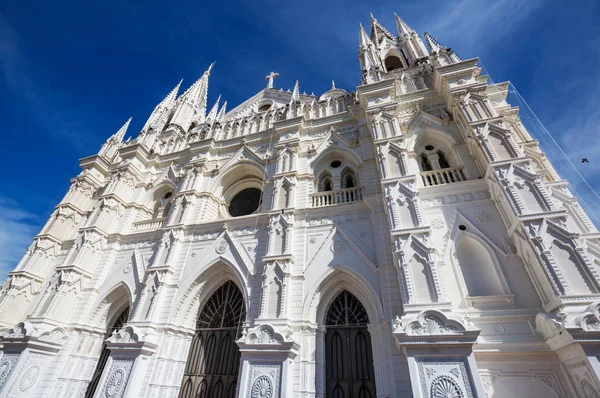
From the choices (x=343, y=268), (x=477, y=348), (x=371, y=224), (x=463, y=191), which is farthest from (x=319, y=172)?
(x=477, y=348)

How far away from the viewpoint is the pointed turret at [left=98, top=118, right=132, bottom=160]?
1848 centimetres

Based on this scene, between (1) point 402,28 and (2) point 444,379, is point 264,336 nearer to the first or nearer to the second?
(2) point 444,379

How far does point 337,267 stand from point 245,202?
6646 millimetres

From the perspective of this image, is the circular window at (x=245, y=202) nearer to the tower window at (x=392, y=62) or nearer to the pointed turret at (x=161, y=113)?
the pointed turret at (x=161, y=113)

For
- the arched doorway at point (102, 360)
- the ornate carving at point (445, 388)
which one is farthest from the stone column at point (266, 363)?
the arched doorway at point (102, 360)

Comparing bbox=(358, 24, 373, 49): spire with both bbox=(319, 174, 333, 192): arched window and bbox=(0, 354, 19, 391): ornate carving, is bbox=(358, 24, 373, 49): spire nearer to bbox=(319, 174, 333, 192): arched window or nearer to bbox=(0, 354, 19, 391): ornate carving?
bbox=(319, 174, 333, 192): arched window

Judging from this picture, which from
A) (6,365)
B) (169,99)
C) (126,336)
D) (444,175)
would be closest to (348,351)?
(444,175)

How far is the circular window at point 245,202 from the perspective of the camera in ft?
44.2

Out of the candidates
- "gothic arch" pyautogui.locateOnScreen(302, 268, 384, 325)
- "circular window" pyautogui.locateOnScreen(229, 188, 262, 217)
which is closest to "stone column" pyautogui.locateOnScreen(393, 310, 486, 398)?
"gothic arch" pyautogui.locateOnScreen(302, 268, 384, 325)

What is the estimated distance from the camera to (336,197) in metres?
10.9

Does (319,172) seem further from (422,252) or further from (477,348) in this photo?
(477,348)

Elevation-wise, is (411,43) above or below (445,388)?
above

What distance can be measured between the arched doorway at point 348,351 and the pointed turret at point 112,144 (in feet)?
59.2

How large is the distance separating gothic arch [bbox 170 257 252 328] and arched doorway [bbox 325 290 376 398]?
3.67 m
